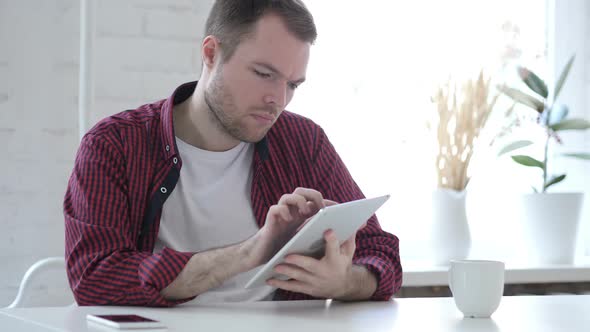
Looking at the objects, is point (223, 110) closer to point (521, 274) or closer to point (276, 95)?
point (276, 95)

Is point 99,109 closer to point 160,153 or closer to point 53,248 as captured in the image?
point 53,248

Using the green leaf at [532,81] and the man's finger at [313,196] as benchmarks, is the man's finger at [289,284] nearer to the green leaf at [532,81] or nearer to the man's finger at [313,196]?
the man's finger at [313,196]

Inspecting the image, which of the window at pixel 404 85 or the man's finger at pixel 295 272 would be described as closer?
the man's finger at pixel 295 272

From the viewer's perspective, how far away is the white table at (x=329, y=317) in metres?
1.14

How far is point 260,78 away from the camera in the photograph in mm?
1798

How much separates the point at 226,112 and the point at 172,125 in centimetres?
14

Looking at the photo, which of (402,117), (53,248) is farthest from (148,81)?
(402,117)

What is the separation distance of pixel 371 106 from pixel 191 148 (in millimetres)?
1180

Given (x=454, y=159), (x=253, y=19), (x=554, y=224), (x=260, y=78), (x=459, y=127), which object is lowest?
(x=554, y=224)

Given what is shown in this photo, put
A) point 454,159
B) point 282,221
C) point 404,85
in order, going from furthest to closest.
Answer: point 404,85
point 454,159
point 282,221

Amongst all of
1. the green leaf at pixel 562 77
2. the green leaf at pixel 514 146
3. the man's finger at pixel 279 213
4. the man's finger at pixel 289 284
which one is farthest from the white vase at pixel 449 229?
the man's finger at pixel 279 213

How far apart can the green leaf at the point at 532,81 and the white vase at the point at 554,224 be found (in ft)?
1.17

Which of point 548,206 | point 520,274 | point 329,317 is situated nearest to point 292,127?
point 329,317

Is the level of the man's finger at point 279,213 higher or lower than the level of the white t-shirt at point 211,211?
higher
